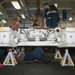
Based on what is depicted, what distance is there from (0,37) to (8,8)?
27.5ft

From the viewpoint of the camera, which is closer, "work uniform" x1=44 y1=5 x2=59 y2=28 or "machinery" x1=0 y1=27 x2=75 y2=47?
"machinery" x1=0 y1=27 x2=75 y2=47

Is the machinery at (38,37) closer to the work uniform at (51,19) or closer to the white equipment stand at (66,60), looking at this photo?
the white equipment stand at (66,60)

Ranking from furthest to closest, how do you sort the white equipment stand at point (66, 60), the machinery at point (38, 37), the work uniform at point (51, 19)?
the work uniform at point (51, 19) → the white equipment stand at point (66, 60) → the machinery at point (38, 37)

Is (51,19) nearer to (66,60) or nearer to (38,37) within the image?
(38,37)

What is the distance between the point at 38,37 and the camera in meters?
5.00

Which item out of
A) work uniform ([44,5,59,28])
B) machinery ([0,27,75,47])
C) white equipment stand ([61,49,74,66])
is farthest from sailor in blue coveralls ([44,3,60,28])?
white equipment stand ([61,49,74,66])

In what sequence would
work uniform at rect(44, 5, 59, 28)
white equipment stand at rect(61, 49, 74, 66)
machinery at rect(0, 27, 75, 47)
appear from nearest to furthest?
machinery at rect(0, 27, 75, 47)
white equipment stand at rect(61, 49, 74, 66)
work uniform at rect(44, 5, 59, 28)

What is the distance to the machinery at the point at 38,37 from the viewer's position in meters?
3.77

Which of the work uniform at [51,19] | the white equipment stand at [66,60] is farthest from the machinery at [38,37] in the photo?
the work uniform at [51,19]

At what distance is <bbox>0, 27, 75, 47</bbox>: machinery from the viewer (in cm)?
377

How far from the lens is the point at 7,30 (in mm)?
3807

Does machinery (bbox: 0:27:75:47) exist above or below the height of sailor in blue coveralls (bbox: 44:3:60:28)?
below

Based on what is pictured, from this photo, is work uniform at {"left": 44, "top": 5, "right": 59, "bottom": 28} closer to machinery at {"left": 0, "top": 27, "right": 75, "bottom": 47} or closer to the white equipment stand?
machinery at {"left": 0, "top": 27, "right": 75, "bottom": 47}

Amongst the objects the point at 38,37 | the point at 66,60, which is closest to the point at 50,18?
the point at 38,37
